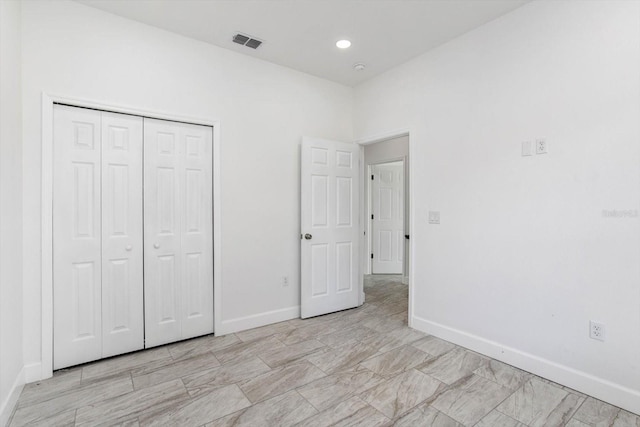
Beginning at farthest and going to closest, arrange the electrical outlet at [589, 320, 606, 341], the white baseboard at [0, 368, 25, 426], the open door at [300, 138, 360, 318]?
1. the open door at [300, 138, 360, 318]
2. the electrical outlet at [589, 320, 606, 341]
3. the white baseboard at [0, 368, 25, 426]

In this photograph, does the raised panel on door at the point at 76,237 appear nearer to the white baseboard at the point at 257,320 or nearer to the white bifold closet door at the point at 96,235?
the white bifold closet door at the point at 96,235

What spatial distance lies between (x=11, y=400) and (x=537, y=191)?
12.5ft

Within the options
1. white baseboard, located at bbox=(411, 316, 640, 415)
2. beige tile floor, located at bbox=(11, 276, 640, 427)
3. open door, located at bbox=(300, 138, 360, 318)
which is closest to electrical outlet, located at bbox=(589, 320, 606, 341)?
white baseboard, located at bbox=(411, 316, 640, 415)

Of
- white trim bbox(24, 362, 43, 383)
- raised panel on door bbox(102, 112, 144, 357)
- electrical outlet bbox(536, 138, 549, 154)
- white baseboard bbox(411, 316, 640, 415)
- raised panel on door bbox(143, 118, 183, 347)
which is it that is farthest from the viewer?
raised panel on door bbox(143, 118, 183, 347)

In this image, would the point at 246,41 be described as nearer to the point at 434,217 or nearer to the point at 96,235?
the point at 96,235

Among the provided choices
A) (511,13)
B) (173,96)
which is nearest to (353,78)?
(511,13)

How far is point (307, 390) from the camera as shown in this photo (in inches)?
86.9

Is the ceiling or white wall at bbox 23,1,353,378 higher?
the ceiling

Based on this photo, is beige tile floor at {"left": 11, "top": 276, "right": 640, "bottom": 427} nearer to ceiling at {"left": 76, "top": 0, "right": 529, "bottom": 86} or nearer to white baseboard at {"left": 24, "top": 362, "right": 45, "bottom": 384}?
white baseboard at {"left": 24, "top": 362, "right": 45, "bottom": 384}

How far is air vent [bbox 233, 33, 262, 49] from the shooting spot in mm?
2960

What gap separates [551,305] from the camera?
7.72 feet

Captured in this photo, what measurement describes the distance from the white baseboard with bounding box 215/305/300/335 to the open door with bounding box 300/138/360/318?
A: 0.14 meters

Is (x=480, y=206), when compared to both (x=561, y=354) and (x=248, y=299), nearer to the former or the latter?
(x=561, y=354)

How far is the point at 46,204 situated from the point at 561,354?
3.90 m
